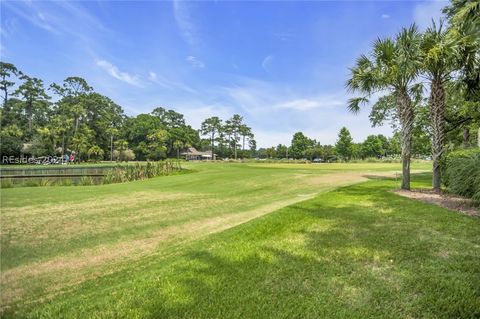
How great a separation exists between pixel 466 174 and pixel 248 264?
312 inches

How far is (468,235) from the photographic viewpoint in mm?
4973

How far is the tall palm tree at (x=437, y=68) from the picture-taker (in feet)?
34.0

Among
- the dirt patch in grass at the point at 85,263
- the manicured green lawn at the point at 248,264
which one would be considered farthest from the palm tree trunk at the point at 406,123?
the dirt patch in grass at the point at 85,263

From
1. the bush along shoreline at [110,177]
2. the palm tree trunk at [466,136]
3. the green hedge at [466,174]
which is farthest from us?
the bush along shoreline at [110,177]

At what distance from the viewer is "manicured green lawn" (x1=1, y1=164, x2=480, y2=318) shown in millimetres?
2865

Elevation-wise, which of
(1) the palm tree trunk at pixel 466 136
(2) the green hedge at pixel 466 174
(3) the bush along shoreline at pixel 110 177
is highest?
(1) the palm tree trunk at pixel 466 136

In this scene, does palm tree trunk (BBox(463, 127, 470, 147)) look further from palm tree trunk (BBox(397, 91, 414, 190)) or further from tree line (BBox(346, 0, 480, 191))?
palm tree trunk (BBox(397, 91, 414, 190))

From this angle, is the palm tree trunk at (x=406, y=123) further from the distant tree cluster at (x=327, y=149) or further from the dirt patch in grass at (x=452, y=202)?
the distant tree cluster at (x=327, y=149)

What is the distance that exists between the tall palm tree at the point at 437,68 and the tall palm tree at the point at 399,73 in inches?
16.3

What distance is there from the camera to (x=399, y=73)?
11148 millimetres

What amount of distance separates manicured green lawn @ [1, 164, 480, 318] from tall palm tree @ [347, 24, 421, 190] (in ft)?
17.2

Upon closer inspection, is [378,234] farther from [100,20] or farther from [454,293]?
[100,20]

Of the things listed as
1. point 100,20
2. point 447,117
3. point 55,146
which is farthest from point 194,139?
point 100,20

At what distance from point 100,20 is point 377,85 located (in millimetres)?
10752
